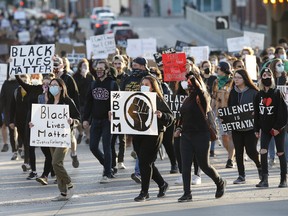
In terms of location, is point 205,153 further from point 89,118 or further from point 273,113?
point 89,118

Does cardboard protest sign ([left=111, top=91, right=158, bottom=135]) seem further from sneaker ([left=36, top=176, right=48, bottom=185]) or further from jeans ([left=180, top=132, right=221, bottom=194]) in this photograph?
sneaker ([left=36, top=176, right=48, bottom=185])

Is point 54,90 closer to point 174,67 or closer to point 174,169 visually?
point 174,67

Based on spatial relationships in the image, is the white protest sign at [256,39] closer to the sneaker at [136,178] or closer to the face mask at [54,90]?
the sneaker at [136,178]

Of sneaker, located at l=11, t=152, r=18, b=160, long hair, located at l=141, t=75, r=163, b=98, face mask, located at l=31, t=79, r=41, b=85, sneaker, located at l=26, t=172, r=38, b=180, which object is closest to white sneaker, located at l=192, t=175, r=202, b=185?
long hair, located at l=141, t=75, r=163, b=98

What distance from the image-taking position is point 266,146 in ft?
47.8

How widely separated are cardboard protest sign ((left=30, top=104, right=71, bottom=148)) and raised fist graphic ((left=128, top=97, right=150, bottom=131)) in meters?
1.00

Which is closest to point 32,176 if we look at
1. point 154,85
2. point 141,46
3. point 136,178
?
point 136,178

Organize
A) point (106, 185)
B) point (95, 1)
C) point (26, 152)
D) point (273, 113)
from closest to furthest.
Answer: point (273, 113) → point (106, 185) → point (26, 152) → point (95, 1)

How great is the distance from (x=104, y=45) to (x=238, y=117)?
11504 mm

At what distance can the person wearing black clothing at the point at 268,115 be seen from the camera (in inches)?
567

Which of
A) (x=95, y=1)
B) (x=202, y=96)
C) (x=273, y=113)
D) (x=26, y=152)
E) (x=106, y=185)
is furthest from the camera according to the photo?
(x=95, y=1)

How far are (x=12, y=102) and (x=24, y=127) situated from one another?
0.61 m

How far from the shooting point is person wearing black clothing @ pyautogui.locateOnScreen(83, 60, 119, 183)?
51.5ft

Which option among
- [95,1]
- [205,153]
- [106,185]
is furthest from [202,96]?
[95,1]
